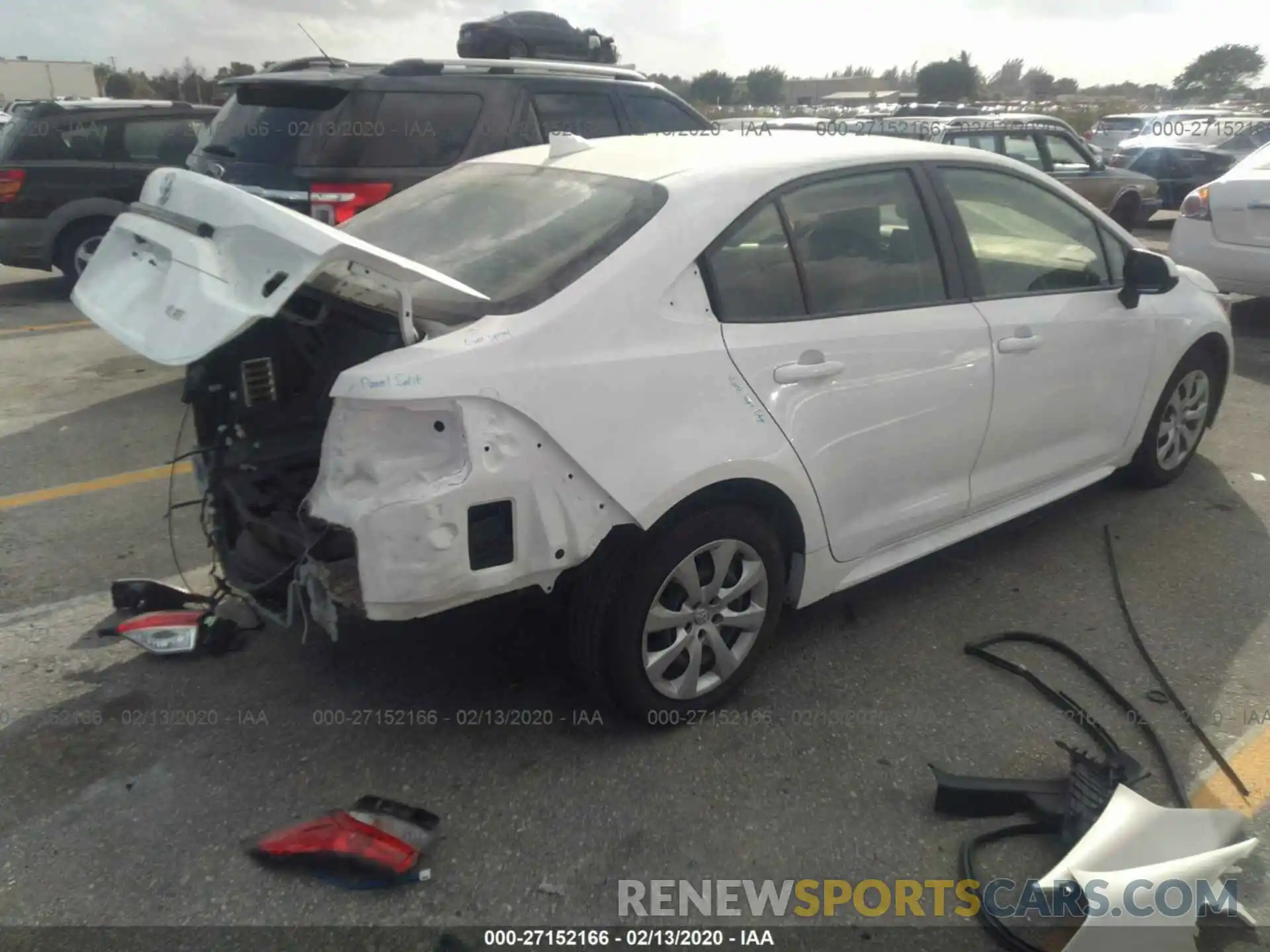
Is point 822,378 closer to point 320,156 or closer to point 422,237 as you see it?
point 422,237

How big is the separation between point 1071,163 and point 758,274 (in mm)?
10518

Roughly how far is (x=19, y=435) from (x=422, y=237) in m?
3.83

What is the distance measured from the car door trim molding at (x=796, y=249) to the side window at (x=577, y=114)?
331 centimetres

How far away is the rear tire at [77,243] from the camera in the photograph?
32.0ft

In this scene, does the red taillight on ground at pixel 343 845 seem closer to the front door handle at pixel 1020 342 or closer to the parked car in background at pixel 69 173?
the front door handle at pixel 1020 342

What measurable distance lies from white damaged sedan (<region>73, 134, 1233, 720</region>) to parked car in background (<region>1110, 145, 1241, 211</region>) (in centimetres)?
1293

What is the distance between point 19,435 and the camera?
5.90 m

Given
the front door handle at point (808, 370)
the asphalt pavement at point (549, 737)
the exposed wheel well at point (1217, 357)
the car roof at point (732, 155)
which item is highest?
the car roof at point (732, 155)

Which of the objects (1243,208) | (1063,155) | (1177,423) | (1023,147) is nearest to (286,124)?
(1177,423)

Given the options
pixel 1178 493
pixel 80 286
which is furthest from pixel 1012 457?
pixel 80 286

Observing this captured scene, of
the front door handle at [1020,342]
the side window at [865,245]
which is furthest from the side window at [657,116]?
the front door handle at [1020,342]

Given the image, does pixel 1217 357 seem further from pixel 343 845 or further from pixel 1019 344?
pixel 343 845

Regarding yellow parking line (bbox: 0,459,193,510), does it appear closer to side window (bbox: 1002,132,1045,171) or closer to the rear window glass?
the rear window glass

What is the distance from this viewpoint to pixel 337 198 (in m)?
5.64
